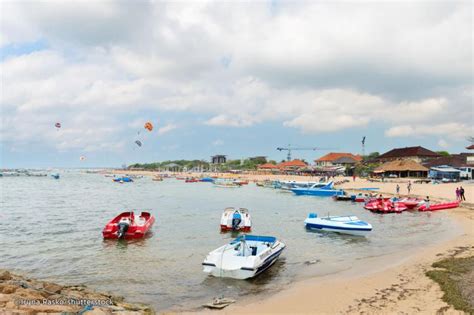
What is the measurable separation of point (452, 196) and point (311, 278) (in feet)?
122

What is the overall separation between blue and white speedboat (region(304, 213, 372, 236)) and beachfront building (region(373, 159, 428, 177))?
6171cm

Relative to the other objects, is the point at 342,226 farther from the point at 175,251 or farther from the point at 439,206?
the point at 439,206

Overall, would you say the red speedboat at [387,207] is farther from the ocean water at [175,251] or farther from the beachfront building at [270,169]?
the beachfront building at [270,169]

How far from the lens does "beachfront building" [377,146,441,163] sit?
305 feet

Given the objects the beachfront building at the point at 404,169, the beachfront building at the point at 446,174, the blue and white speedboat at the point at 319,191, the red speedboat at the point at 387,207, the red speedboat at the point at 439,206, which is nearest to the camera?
the red speedboat at the point at 439,206

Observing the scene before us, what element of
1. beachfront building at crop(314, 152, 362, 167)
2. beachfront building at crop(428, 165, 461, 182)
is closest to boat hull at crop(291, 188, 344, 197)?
beachfront building at crop(428, 165, 461, 182)

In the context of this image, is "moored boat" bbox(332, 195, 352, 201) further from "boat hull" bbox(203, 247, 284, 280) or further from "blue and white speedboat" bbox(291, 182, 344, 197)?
"boat hull" bbox(203, 247, 284, 280)

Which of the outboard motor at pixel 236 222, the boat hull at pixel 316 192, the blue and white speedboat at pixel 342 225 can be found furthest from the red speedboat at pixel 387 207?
the boat hull at pixel 316 192

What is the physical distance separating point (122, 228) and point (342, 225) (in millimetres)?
13829

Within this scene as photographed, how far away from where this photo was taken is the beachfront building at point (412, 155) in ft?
305

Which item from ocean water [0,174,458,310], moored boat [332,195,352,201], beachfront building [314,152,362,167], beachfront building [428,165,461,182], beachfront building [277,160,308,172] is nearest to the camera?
ocean water [0,174,458,310]

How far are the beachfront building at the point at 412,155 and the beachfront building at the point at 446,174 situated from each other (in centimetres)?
1999

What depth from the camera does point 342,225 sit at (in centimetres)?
2295

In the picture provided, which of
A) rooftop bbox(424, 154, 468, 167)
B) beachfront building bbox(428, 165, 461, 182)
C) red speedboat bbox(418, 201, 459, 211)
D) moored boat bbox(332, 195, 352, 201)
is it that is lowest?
moored boat bbox(332, 195, 352, 201)
